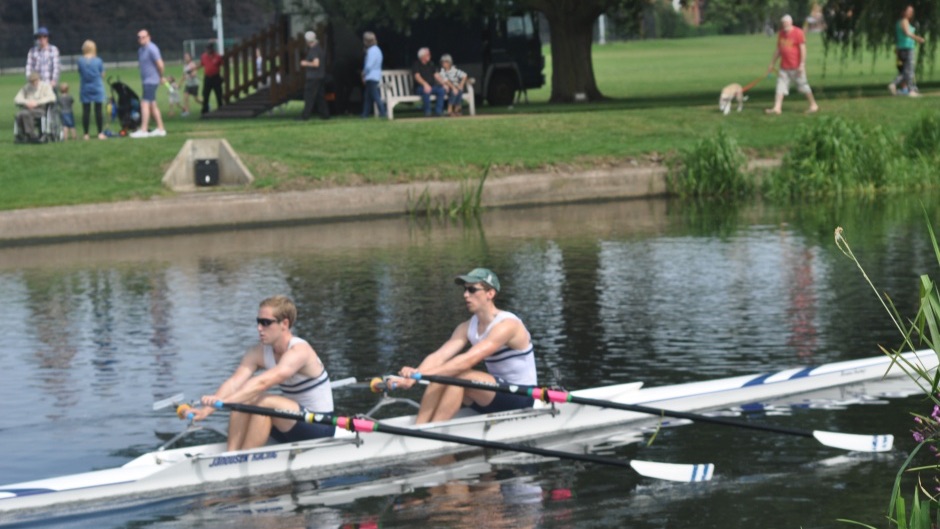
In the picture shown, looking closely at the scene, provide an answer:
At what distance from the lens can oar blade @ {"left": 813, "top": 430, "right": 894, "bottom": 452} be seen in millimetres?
12266

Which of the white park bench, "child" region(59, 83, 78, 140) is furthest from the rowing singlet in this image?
the white park bench

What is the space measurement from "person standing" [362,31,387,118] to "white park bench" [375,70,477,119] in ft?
0.68

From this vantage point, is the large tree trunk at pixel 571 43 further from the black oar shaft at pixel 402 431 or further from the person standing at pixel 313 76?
the black oar shaft at pixel 402 431

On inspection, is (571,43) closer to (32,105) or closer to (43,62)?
(43,62)

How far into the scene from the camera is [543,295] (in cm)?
1956

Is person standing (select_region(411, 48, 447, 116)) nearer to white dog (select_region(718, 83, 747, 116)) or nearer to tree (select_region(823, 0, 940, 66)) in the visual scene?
white dog (select_region(718, 83, 747, 116))

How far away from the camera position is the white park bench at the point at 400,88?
34656 mm

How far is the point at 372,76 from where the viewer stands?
112ft

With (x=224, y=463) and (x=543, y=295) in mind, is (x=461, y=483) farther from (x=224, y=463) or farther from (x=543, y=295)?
(x=543, y=295)

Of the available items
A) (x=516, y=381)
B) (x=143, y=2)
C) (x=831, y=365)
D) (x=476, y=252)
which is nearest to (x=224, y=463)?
(x=516, y=381)

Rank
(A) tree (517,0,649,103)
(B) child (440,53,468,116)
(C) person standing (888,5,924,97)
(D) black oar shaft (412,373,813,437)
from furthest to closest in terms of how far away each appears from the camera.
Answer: (A) tree (517,0,649,103) → (B) child (440,53,468,116) → (C) person standing (888,5,924,97) → (D) black oar shaft (412,373,813,437)

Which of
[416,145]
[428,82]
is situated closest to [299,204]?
[416,145]

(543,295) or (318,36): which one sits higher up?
(318,36)

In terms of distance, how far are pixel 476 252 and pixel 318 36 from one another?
46.7 feet
